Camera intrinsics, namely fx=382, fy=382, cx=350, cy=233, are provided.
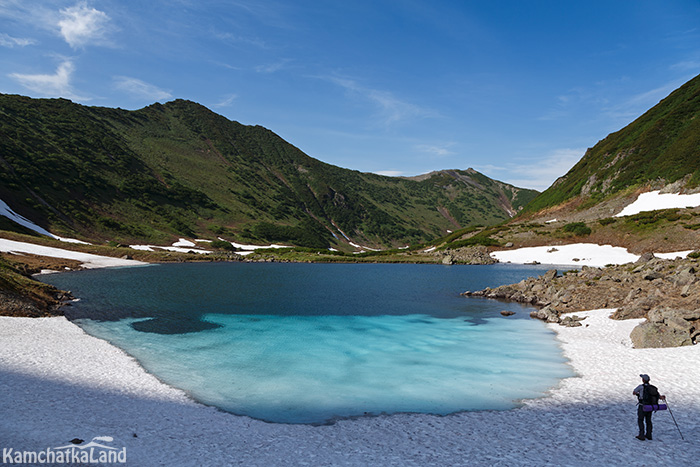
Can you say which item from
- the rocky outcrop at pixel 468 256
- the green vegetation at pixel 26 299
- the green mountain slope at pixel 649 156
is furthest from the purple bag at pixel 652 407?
the green mountain slope at pixel 649 156

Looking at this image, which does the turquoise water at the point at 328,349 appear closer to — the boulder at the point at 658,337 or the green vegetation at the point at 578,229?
the boulder at the point at 658,337

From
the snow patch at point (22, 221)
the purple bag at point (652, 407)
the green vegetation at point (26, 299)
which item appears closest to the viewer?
the purple bag at point (652, 407)

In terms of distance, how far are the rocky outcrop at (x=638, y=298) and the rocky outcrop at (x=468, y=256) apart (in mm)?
62412

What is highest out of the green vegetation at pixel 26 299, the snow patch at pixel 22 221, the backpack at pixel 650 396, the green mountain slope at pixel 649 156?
the green mountain slope at pixel 649 156

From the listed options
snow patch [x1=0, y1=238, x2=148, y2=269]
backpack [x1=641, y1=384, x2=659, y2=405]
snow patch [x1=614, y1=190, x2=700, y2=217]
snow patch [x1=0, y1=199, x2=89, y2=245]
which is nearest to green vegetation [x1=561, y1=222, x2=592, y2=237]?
snow patch [x1=614, y1=190, x2=700, y2=217]

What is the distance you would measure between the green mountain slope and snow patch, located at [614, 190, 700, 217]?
19.7 feet

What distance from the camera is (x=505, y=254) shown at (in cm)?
12362

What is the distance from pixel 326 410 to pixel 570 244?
118 m

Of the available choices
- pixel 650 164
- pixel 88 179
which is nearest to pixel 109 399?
pixel 650 164

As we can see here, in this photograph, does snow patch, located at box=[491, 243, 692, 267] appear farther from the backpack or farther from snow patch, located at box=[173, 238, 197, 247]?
snow patch, located at box=[173, 238, 197, 247]

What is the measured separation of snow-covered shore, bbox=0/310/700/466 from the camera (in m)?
12.4

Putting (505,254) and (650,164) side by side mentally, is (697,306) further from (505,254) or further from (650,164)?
(650,164)

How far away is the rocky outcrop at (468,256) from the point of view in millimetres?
117694

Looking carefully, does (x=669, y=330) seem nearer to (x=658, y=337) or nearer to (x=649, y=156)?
(x=658, y=337)
